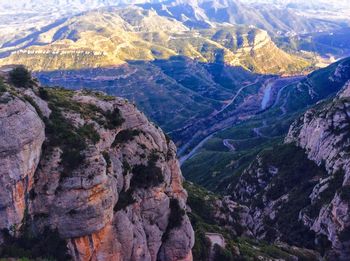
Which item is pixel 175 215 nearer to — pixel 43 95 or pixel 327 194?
pixel 43 95

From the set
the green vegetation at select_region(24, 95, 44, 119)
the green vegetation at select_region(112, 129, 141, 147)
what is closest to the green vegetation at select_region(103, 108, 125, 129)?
the green vegetation at select_region(112, 129, 141, 147)

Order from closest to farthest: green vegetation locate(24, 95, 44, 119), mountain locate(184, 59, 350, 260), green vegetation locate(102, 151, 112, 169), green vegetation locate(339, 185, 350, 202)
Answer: green vegetation locate(24, 95, 44, 119)
green vegetation locate(102, 151, 112, 169)
mountain locate(184, 59, 350, 260)
green vegetation locate(339, 185, 350, 202)

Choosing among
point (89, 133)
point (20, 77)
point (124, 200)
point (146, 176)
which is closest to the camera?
point (89, 133)

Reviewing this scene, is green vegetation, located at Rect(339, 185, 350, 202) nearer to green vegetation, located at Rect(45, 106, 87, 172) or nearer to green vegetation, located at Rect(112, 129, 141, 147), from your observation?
green vegetation, located at Rect(112, 129, 141, 147)

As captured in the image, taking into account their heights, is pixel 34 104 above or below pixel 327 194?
above

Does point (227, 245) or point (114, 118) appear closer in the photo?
point (114, 118)

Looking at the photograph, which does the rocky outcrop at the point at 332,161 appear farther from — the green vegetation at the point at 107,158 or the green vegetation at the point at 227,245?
the green vegetation at the point at 107,158

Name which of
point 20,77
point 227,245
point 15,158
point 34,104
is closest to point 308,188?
point 227,245
